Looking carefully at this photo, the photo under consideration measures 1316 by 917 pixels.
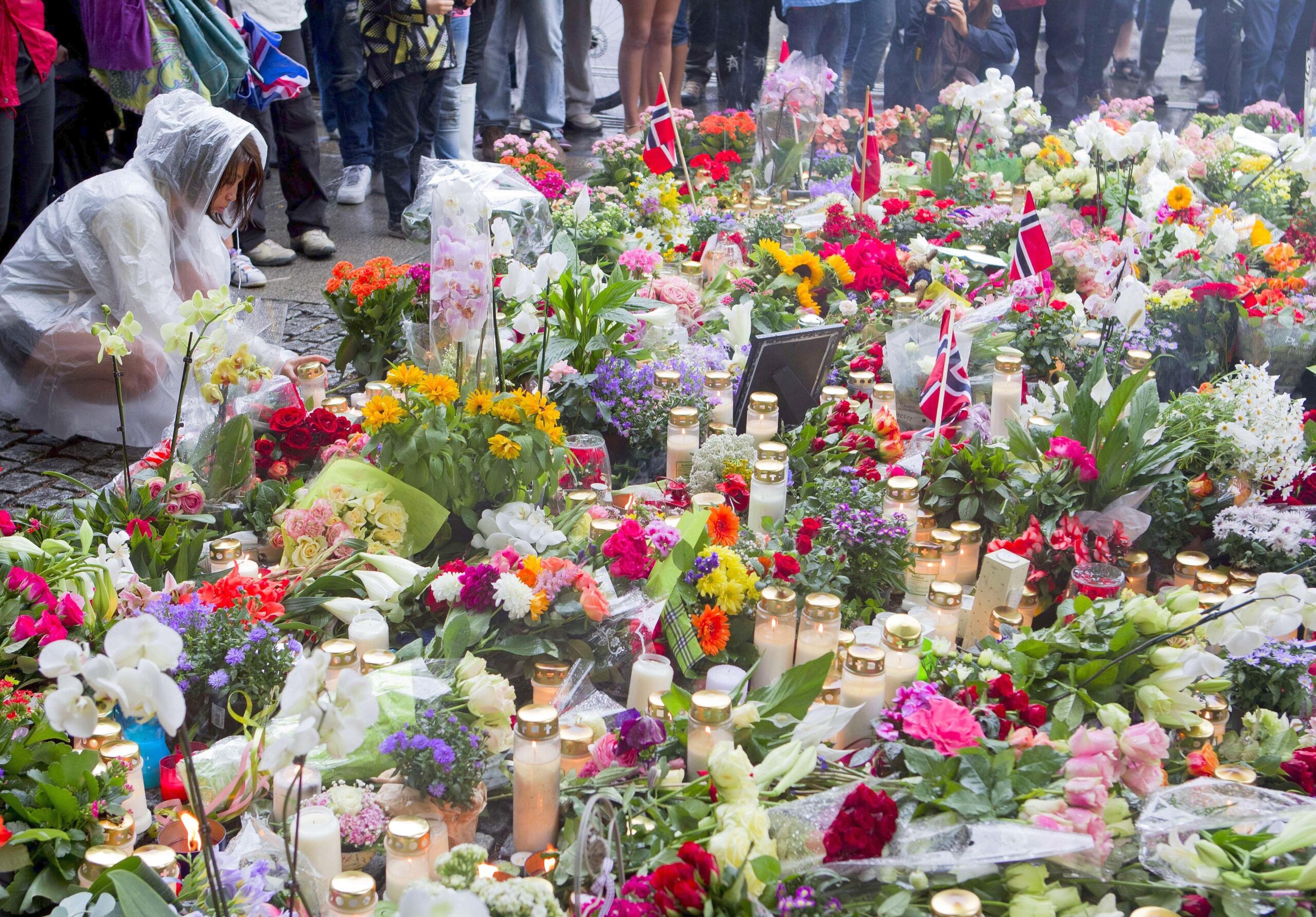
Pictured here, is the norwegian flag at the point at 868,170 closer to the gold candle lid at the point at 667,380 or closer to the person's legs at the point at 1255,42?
the gold candle lid at the point at 667,380

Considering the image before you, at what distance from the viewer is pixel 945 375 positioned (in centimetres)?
242

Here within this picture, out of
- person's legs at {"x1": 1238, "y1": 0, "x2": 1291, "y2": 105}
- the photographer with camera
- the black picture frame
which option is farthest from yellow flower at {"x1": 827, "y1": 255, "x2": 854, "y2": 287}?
person's legs at {"x1": 1238, "y1": 0, "x2": 1291, "y2": 105}

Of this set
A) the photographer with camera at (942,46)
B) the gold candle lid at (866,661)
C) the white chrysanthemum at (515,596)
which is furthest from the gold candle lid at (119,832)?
the photographer with camera at (942,46)

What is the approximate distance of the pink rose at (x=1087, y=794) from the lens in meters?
1.39

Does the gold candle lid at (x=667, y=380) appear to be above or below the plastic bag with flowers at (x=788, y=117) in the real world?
below

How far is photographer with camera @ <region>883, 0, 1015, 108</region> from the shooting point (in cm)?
657

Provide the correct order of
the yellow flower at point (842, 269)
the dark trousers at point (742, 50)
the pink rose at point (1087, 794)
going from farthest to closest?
the dark trousers at point (742, 50) → the yellow flower at point (842, 269) → the pink rose at point (1087, 794)

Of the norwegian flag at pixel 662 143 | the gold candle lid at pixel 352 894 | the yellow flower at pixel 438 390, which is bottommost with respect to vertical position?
the gold candle lid at pixel 352 894

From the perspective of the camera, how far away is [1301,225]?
3809 millimetres

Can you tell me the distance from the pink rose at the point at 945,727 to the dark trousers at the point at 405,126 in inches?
159

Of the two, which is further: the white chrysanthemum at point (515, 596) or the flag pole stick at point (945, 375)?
the flag pole stick at point (945, 375)

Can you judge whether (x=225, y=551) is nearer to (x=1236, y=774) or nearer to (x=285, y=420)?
(x=285, y=420)

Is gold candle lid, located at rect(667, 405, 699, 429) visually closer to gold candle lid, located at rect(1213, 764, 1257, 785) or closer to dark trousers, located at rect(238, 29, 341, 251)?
gold candle lid, located at rect(1213, 764, 1257, 785)

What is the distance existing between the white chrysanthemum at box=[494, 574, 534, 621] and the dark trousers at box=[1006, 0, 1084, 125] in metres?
6.57
